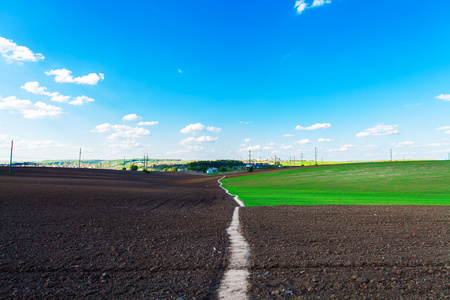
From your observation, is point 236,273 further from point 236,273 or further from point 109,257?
point 109,257

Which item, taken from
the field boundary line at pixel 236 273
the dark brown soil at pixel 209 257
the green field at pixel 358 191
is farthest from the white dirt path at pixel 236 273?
the green field at pixel 358 191

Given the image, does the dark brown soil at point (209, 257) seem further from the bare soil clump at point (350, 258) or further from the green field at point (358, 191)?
the green field at point (358, 191)

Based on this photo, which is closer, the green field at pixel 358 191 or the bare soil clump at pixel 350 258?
the bare soil clump at pixel 350 258

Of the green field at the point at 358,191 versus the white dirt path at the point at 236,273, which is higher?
the white dirt path at the point at 236,273

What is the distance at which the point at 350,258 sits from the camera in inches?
217

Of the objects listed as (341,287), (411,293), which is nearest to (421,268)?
(411,293)

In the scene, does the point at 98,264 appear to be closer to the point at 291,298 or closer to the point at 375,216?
the point at 291,298

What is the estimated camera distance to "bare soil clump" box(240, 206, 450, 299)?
13.4 ft

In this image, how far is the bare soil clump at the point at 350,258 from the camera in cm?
410

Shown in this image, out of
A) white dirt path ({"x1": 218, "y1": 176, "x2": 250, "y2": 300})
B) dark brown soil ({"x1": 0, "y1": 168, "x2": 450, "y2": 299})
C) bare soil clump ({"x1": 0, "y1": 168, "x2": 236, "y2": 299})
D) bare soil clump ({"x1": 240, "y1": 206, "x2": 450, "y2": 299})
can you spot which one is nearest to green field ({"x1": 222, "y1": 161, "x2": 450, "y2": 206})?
bare soil clump ({"x1": 240, "y1": 206, "x2": 450, "y2": 299})

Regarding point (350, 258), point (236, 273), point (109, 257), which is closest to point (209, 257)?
point (236, 273)

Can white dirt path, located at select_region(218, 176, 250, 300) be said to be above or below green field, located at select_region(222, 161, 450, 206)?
above

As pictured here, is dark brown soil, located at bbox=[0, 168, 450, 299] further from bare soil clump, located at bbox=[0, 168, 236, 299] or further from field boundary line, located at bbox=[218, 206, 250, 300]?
field boundary line, located at bbox=[218, 206, 250, 300]

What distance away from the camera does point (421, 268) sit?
16.2 feet
